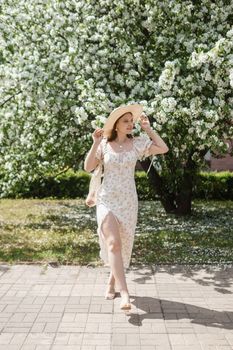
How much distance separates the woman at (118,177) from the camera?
5891 millimetres

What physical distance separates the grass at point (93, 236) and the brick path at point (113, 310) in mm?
778

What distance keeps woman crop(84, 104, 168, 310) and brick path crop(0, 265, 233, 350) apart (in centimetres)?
53

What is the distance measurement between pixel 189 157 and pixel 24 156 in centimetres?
402

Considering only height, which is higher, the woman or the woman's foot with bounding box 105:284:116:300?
the woman

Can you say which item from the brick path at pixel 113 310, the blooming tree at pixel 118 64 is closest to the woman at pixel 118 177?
the brick path at pixel 113 310

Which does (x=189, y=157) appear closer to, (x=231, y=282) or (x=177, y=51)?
(x=177, y=51)

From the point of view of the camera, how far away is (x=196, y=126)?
8.33 metres

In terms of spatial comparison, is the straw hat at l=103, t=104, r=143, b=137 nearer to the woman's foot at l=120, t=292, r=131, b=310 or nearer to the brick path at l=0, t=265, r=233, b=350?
the woman's foot at l=120, t=292, r=131, b=310

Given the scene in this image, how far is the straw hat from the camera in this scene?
593 cm

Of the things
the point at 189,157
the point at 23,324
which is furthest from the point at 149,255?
the point at 189,157

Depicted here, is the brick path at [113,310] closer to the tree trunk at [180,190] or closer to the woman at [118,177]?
the woman at [118,177]

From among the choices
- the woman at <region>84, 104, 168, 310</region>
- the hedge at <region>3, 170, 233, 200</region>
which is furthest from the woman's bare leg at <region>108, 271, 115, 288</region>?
the hedge at <region>3, 170, 233, 200</region>

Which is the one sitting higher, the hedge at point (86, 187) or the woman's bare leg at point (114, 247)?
the woman's bare leg at point (114, 247)

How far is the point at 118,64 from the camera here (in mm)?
9906
